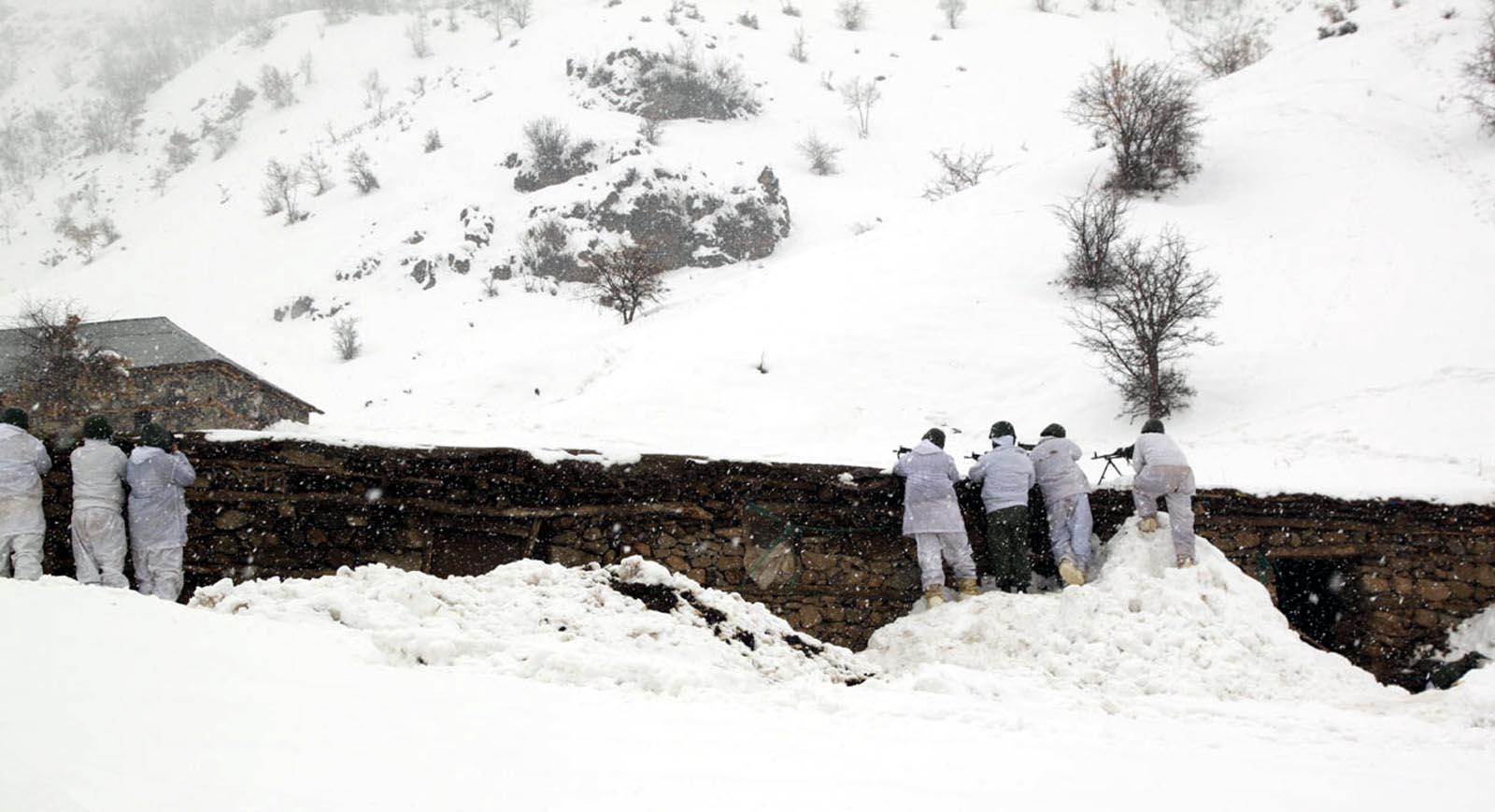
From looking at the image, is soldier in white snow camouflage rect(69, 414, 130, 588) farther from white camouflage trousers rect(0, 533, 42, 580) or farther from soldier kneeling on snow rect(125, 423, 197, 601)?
white camouflage trousers rect(0, 533, 42, 580)

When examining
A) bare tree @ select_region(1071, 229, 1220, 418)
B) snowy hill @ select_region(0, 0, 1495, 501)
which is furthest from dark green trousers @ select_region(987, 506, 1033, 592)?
bare tree @ select_region(1071, 229, 1220, 418)

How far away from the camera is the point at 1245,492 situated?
782 centimetres

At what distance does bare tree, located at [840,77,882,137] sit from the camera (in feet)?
140

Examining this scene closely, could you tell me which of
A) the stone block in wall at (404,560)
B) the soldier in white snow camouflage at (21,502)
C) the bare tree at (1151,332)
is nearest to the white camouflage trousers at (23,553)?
the soldier in white snow camouflage at (21,502)

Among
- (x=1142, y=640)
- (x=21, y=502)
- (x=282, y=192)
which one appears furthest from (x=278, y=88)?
(x=1142, y=640)

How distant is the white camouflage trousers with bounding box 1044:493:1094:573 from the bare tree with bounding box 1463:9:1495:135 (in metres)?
18.7

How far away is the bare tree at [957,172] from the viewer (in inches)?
1321

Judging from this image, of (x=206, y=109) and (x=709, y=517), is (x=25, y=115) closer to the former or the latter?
(x=206, y=109)

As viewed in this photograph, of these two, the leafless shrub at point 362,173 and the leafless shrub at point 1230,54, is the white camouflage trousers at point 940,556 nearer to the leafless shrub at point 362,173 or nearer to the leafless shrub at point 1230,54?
the leafless shrub at point 1230,54

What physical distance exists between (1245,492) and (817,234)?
26676 mm

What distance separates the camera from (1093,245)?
55.9 feet

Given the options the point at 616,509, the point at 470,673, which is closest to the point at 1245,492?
the point at 616,509

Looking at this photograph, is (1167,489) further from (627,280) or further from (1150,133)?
(627,280)

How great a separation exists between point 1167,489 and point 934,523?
6.31 ft
